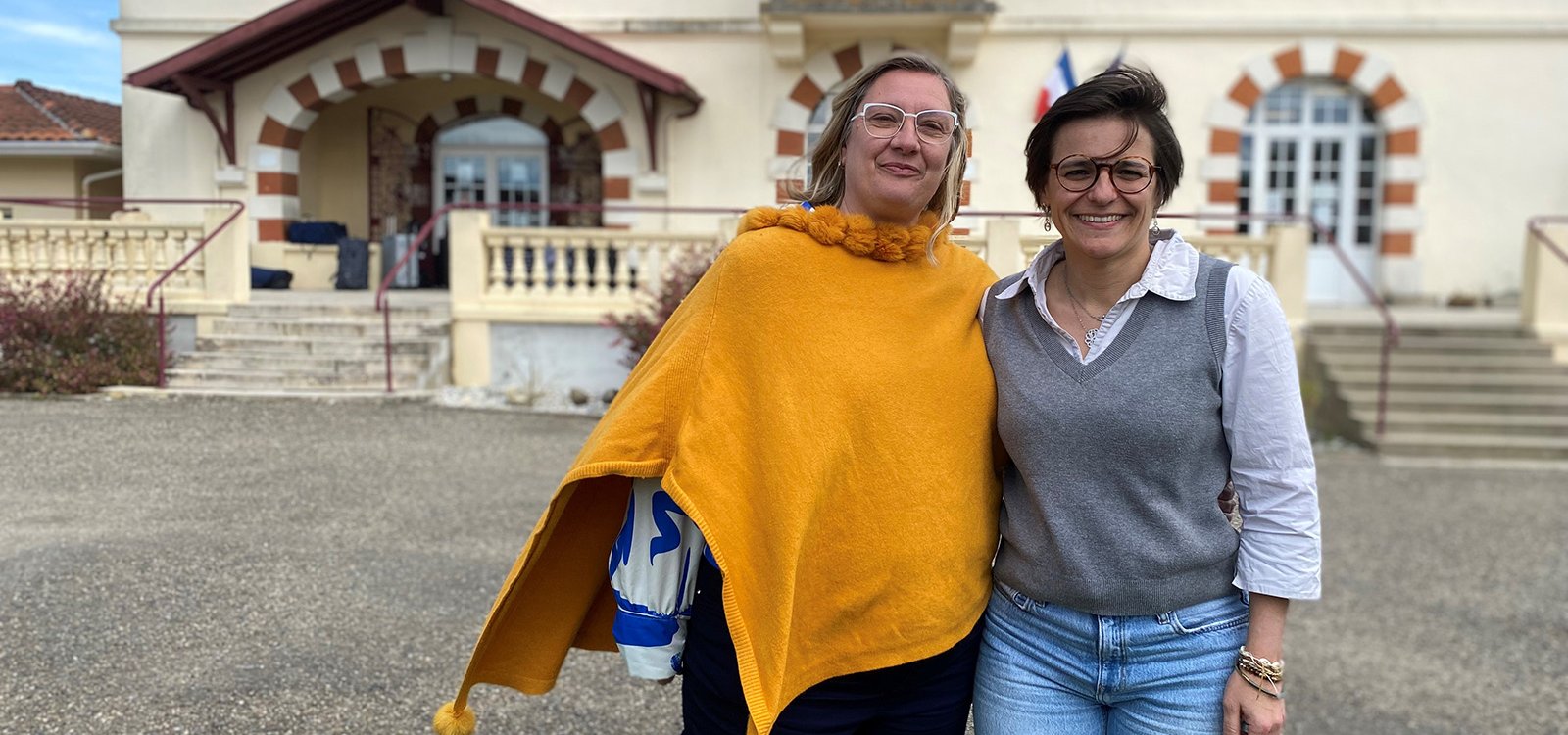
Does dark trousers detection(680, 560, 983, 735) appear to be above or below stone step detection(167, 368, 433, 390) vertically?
above

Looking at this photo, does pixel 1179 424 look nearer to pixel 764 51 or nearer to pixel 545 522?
pixel 545 522

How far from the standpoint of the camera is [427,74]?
12211mm

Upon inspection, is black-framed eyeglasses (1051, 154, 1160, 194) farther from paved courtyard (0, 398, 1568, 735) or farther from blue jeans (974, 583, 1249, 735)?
Result: paved courtyard (0, 398, 1568, 735)

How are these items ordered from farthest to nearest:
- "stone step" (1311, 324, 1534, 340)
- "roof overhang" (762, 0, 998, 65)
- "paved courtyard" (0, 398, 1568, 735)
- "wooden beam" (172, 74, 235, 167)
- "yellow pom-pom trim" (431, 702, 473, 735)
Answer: "wooden beam" (172, 74, 235, 167) → "roof overhang" (762, 0, 998, 65) → "stone step" (1311, 324, 1534, 340) → "paved courtyard" (0, 398, 1568, 735) → "yellow pom-pom trim" (431, 702, 473, 735)

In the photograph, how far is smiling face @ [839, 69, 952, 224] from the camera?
64.9 inches

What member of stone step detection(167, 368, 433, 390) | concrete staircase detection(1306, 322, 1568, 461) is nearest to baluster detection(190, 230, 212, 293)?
stone step detection(167, 368, 433, 390)

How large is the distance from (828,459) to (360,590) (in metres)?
3.01

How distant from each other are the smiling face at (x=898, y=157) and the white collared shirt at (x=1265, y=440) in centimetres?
40

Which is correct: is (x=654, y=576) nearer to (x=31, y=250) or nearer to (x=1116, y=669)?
(x=1116, y=669)

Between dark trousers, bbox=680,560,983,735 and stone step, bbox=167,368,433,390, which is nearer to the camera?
dark trousers, bbox=680,560,983,735

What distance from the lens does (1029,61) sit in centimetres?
1156

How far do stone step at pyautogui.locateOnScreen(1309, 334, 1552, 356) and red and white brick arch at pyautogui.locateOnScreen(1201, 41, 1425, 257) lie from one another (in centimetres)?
275

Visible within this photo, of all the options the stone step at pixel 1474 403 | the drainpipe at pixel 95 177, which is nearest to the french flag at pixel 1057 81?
the stone step at pixel 1474 403

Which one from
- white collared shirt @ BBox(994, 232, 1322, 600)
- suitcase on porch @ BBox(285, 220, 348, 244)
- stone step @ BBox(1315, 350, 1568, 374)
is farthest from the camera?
suitcase on porch @ BBox(285, 220, 348, 244)
